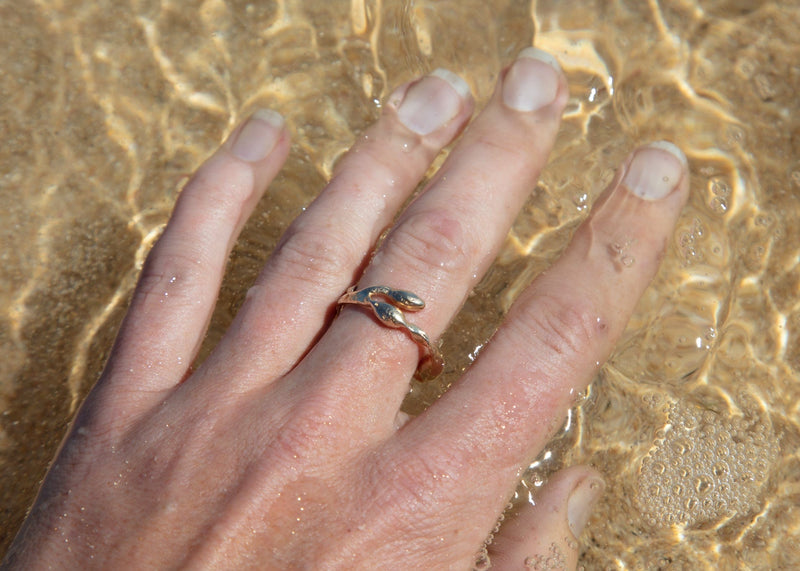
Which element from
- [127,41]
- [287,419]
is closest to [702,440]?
[287,419]

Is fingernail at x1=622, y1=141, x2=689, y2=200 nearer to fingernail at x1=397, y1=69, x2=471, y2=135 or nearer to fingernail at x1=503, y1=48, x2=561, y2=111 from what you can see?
fingernail at x1=503, y1=48, x2=561, y2=111

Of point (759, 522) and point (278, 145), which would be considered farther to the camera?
point (278, 145)

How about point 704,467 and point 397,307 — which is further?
point 704,467

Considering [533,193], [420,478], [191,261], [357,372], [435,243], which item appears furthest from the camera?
[533,193]

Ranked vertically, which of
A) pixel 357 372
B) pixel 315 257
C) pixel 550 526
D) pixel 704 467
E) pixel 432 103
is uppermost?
pixel 432 103

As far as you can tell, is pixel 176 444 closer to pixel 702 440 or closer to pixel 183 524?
pixel 183 524

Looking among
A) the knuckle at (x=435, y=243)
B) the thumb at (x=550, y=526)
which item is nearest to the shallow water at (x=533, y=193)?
the thumb at (x=550, y=526)

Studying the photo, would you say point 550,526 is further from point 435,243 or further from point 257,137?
point 257,137

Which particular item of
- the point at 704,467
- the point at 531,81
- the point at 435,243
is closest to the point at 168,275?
the point at 435,243
